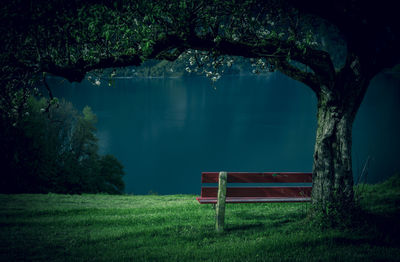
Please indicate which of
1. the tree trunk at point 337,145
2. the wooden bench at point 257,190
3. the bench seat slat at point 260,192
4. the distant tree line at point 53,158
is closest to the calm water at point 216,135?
the distant tree line at point 53,158

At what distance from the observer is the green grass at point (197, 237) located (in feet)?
20.8

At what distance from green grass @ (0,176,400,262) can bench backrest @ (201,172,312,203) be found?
0.50m

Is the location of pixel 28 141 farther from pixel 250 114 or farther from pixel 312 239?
pixel 250 114

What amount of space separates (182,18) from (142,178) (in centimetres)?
5310

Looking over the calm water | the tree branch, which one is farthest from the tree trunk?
the calm water

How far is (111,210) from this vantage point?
1120 cm

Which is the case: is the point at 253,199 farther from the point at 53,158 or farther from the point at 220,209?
the point at 53,158

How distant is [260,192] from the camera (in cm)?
916

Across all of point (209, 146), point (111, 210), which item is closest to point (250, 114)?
point (209, 146)

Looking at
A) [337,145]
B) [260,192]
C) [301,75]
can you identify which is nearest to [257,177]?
[260,192]

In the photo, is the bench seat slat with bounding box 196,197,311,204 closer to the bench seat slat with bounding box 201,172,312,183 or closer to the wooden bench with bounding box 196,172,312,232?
the wooden bench with bounding box 196,172,312,232

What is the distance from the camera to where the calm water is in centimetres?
6022

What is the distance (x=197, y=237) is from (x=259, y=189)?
7.90 feet

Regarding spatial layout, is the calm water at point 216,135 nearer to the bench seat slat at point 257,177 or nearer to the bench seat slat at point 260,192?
the bench seat slat at point 260,192
